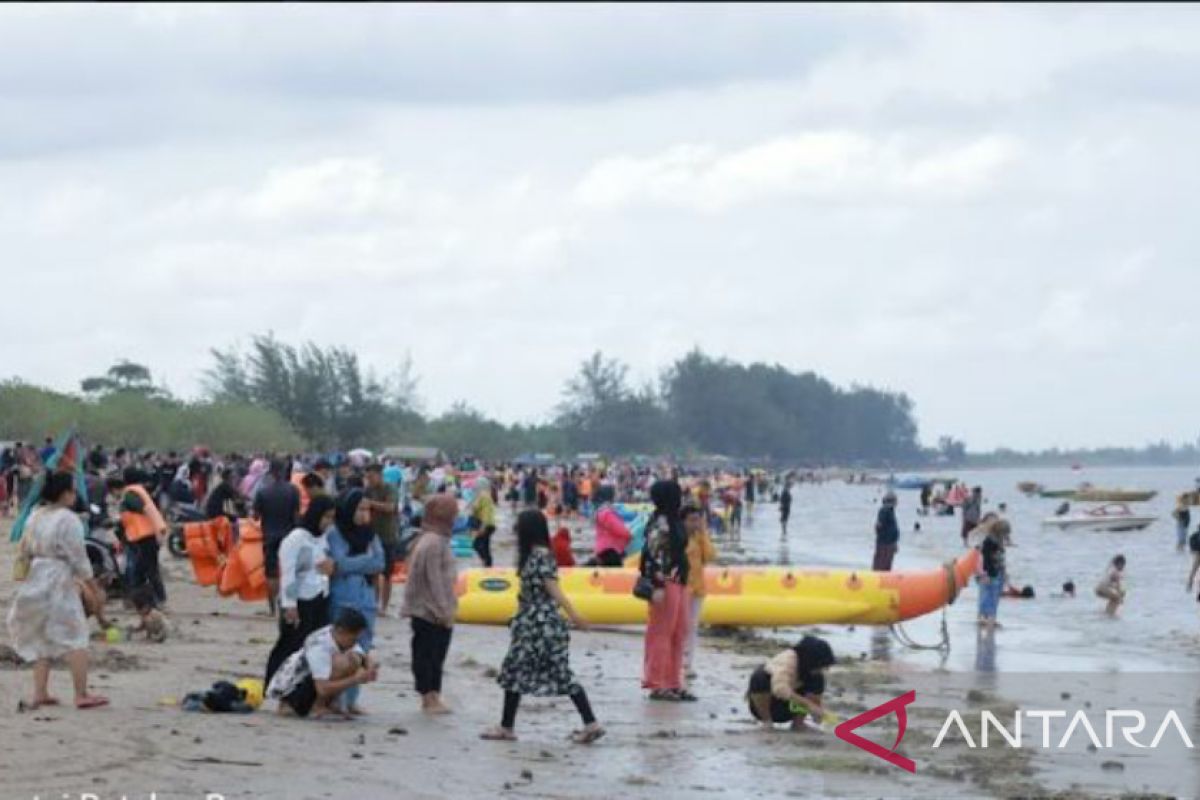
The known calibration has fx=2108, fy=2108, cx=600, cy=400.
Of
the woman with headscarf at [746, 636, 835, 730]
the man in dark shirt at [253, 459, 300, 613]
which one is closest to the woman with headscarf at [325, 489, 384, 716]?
the woman with headscarf at [746, 636, 835, 730]

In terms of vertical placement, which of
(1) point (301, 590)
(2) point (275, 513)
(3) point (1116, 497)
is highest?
(3) point (1116, 497)

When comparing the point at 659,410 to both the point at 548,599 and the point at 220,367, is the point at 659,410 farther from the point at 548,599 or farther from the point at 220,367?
the point at 548,599

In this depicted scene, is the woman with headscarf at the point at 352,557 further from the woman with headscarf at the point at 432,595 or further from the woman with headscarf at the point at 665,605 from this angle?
the woman with headscarf at the point at 665,605

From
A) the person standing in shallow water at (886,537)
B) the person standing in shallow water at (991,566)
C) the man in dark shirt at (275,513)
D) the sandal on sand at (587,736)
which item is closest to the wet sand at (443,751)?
the sandal on sand at (587,736)

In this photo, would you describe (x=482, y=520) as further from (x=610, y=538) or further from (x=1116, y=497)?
(x=1116, y=497)

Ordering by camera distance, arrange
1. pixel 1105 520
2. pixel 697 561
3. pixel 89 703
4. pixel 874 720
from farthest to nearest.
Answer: pixel 1105 520 < pixel 697 561 < pixel 874 720 < pixel 89 703

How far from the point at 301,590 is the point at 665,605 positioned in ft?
10.9

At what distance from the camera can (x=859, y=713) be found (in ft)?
49.9

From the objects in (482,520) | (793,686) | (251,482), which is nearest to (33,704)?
(793,686)

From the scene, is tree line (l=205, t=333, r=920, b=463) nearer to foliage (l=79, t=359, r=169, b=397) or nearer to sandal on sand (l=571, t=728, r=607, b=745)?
foliage (l=79, t=359, r=169, b=397)

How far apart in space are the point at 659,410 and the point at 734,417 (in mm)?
18932

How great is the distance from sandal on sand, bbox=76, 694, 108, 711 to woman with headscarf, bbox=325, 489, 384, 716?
176 cm

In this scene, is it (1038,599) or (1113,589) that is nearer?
(1113,589)

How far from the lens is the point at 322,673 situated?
42.9ft
